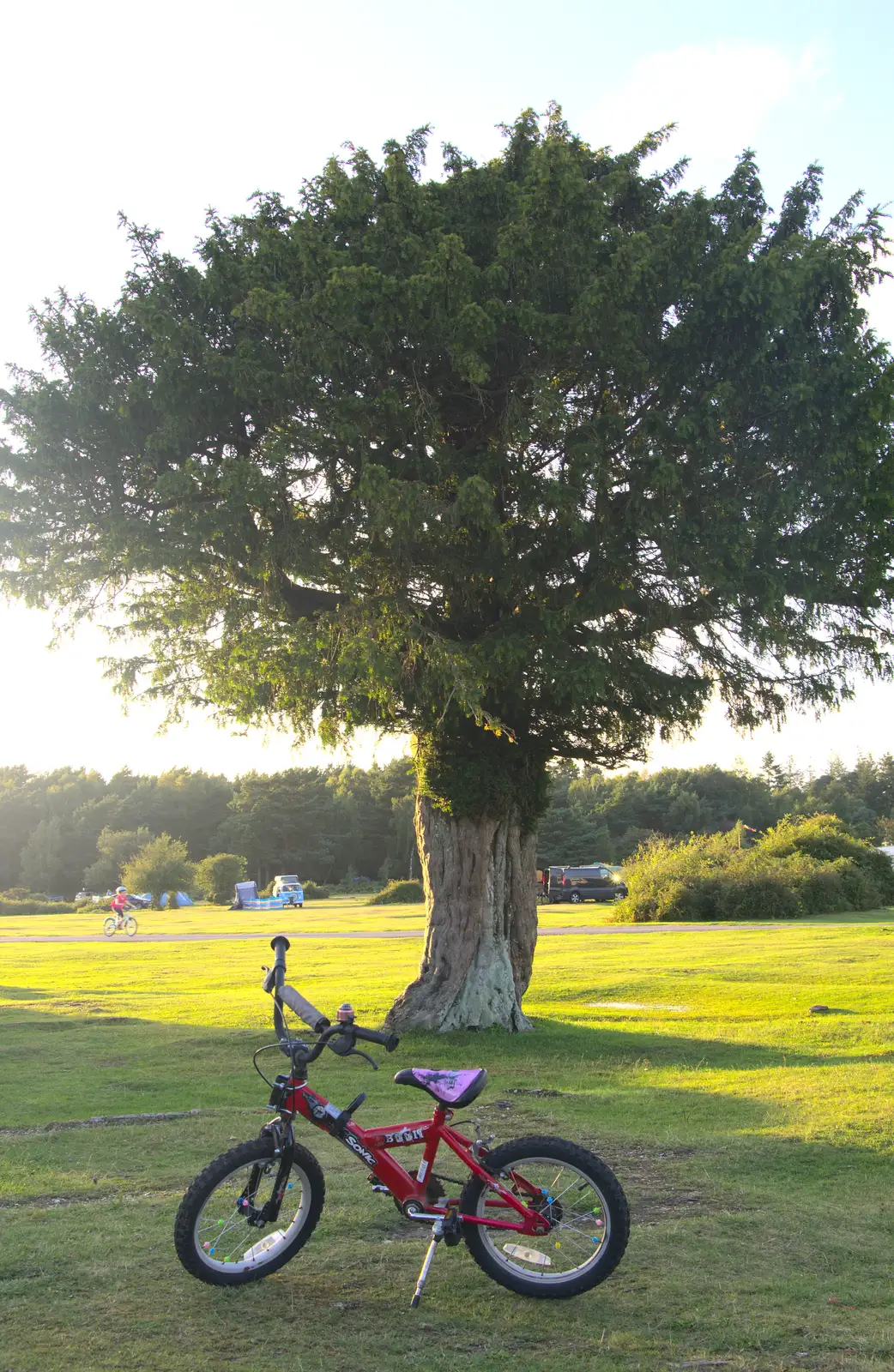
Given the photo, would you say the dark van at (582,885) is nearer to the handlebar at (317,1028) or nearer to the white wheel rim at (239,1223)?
the white wheel rim at (239,1223)

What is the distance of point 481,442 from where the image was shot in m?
14.0

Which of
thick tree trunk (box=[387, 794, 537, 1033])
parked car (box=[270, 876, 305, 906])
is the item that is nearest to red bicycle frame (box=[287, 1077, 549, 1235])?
thick tree trunk (box=[387, 794, 537, 1033])

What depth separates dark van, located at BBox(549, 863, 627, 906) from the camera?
5997cm

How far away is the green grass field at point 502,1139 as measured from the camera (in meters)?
4.65

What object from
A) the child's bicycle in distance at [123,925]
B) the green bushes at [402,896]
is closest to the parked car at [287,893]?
the green bushes at [402,896]

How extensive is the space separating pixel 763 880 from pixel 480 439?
32.0 meters

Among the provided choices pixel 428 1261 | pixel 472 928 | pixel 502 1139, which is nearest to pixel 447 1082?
pixel 428 1261

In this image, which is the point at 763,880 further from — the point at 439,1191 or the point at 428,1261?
the point at 428,1261

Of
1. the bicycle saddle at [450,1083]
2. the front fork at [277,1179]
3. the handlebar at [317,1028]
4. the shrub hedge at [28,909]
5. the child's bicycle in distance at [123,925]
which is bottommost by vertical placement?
the shrub hedge at [28,909]

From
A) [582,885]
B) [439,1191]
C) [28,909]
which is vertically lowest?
[28,909]

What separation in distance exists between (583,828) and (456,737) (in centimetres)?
7591

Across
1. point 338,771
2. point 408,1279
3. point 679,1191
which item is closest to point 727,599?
point 679,1191

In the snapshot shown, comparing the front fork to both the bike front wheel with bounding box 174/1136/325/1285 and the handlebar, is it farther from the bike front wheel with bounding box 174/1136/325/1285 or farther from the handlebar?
the handlebar

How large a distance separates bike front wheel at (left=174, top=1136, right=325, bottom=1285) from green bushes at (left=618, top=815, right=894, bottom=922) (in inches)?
1492
